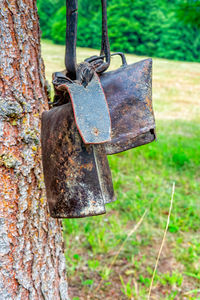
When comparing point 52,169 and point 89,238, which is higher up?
point 52,169

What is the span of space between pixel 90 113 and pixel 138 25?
23.4 ft

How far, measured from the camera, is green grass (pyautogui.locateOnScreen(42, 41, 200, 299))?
154 centimetres

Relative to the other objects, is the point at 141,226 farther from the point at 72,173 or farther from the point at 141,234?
the point at 72,173

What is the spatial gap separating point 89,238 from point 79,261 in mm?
170

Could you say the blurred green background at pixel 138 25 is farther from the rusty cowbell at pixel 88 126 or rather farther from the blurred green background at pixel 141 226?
the rusty cowbell at pixel 88 126

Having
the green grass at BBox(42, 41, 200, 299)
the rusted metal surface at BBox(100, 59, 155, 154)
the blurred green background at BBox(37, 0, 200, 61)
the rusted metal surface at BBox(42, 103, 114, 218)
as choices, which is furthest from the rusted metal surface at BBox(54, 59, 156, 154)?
the green grass at BBox(42, 41, 200, 299)

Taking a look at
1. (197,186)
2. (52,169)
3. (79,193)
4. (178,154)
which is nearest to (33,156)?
(52,169)

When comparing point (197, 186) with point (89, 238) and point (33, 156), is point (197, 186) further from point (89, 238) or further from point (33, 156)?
point (33, 156)

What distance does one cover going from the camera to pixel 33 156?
893mm

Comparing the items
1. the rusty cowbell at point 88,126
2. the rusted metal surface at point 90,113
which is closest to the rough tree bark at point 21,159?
the rusty cowbell at point 88,126

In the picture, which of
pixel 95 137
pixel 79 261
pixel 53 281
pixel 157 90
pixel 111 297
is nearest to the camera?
pixel 95 137

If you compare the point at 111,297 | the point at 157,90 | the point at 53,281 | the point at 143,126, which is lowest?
the point at 157,90

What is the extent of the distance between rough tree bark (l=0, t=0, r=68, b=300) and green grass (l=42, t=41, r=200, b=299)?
2.40 feet

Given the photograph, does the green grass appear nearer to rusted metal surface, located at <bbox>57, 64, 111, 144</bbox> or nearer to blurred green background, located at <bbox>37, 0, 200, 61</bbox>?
blurred green background, located at <bbox>37, 0, 200, 61</bbox>
